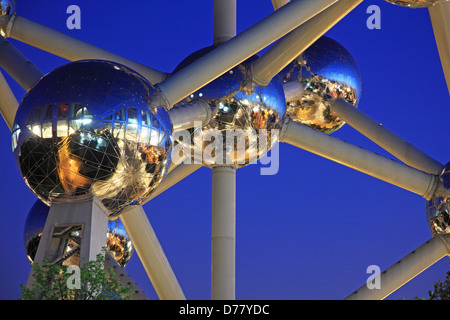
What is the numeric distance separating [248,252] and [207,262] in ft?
5.55

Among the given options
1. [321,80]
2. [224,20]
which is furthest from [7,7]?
[321,80]

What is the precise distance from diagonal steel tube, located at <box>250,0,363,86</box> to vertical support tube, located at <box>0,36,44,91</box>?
4076mm

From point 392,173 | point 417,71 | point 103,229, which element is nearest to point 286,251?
point 417,71

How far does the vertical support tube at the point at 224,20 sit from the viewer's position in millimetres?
16573

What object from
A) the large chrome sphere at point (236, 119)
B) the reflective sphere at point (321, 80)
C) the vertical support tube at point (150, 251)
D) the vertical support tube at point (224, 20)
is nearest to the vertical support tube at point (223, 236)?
the large chrome sphere at point (236, 119)

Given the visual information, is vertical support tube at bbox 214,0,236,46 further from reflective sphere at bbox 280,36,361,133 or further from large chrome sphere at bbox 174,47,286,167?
reflective sphere at bbox 280,36,361,133

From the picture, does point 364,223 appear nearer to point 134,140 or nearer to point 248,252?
point 248,252

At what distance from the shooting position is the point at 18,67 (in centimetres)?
1565

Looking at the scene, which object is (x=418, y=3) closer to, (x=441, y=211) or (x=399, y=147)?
(x=399, y=147)

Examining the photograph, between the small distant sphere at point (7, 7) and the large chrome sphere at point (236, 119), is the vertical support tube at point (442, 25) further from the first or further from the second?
the small distant sphere at point (7, 7)

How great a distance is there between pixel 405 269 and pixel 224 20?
607 centimetres

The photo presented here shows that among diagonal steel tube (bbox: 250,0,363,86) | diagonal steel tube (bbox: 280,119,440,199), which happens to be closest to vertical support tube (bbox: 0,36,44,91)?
diagonal steel tube (bbox: 250,0,363,86)

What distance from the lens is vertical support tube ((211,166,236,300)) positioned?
49.0 feet

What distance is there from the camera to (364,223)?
31.0 m
